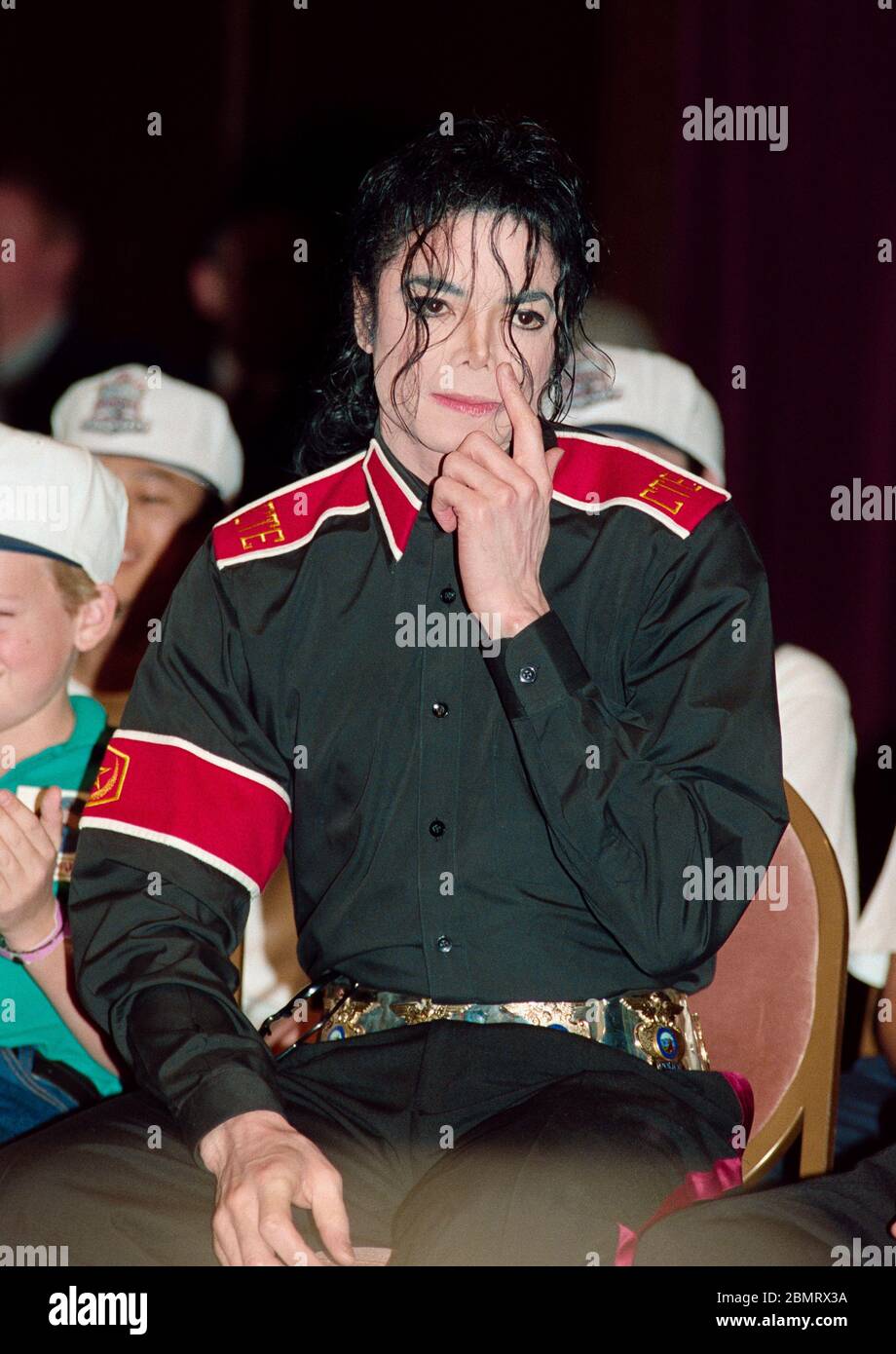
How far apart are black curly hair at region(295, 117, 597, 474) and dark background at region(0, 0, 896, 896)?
7.02 feet

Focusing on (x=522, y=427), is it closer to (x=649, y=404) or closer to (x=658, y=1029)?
(x=658, y=1029)

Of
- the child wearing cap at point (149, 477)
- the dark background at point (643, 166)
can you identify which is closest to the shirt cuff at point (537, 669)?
the child wearing cap at point (149, 477)

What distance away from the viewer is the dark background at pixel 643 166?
362 centimetres

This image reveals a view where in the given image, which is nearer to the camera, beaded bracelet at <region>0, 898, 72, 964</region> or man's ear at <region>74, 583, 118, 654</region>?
beaded bracelet at <region>0, 898, 72, 964</region>

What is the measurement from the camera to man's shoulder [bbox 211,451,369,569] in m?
1.57

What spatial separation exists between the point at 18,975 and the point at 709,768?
0.88 meters

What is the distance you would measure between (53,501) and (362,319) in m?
0.55

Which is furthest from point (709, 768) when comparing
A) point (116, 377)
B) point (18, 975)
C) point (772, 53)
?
point (772, 53)

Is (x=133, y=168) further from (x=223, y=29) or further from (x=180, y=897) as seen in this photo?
(x=180, y=897)

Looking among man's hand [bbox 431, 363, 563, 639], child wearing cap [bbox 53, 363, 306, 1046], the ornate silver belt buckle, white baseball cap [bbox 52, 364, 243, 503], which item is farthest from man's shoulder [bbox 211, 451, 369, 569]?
white baseball cap [bbox 52, 364, 243, 503]

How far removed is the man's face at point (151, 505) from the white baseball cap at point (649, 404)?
75 cm

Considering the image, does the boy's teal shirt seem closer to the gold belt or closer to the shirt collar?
the gold belt

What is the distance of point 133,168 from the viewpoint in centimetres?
425

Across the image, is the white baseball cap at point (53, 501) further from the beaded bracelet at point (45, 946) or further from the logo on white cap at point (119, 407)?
the logo on white cap at point (119, 407)
